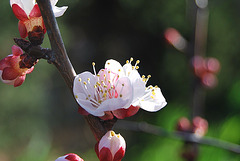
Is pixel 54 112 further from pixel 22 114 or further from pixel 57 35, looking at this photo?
pixel 57 35

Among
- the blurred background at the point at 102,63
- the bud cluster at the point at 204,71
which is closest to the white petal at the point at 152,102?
the bud cluster at the point at 204,71

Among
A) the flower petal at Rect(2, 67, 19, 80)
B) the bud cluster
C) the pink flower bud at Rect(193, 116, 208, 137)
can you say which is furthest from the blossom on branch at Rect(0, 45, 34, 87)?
the bud cluster

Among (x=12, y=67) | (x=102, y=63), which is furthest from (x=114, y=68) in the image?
(x=102, y=63)

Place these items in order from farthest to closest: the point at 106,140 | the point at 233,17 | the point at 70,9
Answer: the point at 70,9 → the point at 233,17 → the point at 106,140

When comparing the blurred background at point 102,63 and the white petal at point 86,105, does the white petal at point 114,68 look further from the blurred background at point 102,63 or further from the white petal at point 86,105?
the blurred background at point 102,63

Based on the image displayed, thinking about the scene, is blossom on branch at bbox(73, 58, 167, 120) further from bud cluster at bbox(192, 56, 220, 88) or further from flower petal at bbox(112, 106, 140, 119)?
bud cluster at bbox(192, 56, 220, 88)

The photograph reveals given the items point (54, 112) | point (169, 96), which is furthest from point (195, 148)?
point (54, 112)

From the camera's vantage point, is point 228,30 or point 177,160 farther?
point 228,30
